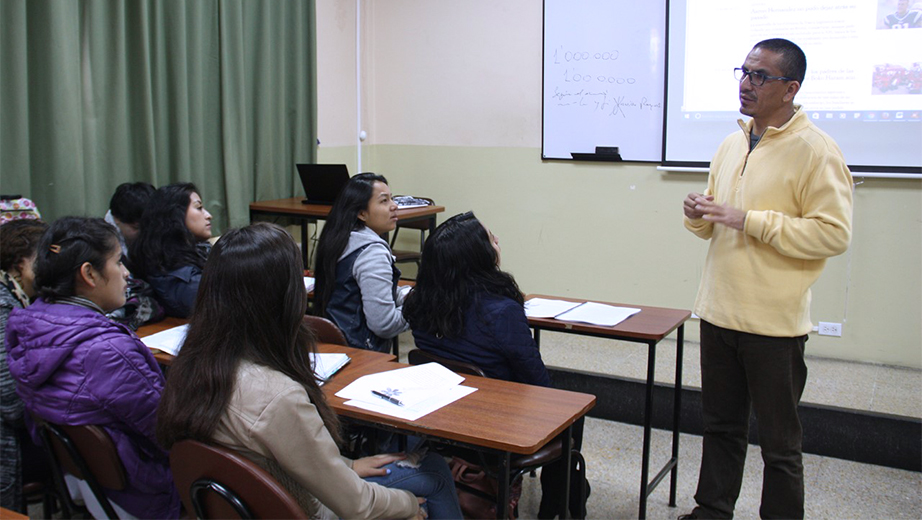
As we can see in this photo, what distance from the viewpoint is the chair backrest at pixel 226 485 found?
1.30m

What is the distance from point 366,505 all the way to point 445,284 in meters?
0.80

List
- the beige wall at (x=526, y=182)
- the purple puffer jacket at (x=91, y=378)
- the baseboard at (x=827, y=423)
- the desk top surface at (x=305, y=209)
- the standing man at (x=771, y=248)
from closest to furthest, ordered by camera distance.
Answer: the purple puffer jacket at (x=91, y=378) → the standing man at (x=771, y=248) → the baseboard at (x=827, y=423) → the beige wall at (x=526, y=182) → the desk top surface at (x=305, y=209)

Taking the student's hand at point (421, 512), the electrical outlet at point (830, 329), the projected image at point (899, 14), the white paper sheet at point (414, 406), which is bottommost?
the electrical outlet at point (830, 329)

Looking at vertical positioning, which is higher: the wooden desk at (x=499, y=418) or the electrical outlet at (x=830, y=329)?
the wooden desk at (x=499, y=418)

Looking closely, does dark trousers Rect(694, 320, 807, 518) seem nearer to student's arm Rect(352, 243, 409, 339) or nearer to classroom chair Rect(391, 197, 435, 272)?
student's arm Rect(352, 243, 409, 339)

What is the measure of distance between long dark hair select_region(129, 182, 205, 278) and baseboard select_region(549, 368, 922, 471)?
188 centimetres

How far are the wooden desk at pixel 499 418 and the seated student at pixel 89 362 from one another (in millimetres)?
449

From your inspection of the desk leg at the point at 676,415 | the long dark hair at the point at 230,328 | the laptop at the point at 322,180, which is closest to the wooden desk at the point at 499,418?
the long dark hair at the point at 230,328

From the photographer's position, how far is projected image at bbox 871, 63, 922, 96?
3.79 metres

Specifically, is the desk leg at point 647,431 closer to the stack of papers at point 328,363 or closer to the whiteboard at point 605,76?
the stack of papers at point 328,363

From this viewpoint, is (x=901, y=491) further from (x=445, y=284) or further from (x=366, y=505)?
(x=366, y=505)

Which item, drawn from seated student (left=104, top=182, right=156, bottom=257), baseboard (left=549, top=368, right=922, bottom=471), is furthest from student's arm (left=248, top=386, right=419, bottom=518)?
baseboard (left=549, top=368, right=922, bottom=471)

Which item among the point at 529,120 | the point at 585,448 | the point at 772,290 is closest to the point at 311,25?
the point at 529,120

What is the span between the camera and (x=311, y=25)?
4.72 meters
